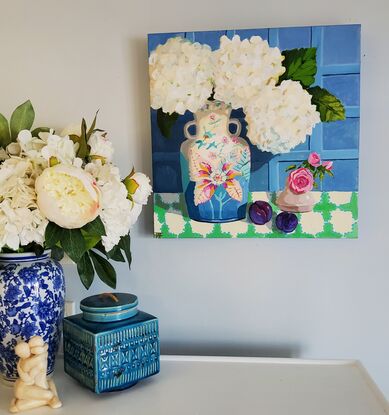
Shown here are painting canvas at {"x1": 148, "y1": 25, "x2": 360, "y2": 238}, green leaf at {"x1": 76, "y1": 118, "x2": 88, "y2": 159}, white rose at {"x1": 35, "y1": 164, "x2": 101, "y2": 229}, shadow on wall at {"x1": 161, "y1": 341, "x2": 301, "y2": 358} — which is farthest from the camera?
shadow on wall at {"x1": 161, "y1": 341, "x2": 301, "y2": 358}

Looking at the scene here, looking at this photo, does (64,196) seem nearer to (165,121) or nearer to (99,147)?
(99,147)

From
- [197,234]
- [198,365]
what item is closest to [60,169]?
[197,234]

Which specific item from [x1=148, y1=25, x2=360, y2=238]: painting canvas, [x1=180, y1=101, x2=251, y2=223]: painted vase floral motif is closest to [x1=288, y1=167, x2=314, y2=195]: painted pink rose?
[x1=148, y1=25, x2=360, y2=238]: painting canvas

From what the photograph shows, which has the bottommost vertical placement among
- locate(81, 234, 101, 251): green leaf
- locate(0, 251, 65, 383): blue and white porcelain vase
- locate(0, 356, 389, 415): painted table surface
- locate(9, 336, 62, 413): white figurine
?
locate(0, 356, 389, 415): painted table surface

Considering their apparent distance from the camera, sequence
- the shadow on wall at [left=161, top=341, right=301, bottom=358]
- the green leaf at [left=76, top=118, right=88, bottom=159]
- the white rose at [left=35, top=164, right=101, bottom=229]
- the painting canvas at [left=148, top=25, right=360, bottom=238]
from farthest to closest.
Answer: the shadow on wall at [left=161, top=341, right=301, bottom=358] → the painting canvas at [left=148, top=25, right=360, bottom=238] → the green leaf at [left=76, top=118, right=88, bottom=159] → the white rose at [left=35, top=164, right=101, bottom=229]

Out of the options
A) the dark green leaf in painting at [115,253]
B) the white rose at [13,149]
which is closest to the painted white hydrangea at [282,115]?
the dark green leaf in painting at [115,253]

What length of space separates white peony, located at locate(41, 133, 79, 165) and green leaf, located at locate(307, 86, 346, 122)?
1.78ft

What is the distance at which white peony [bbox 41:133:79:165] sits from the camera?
3.02ft

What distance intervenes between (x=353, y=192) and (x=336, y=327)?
1.08 ft

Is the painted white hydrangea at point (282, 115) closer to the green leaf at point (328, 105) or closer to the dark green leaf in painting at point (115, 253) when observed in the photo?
the green leaf at point (328, 105)

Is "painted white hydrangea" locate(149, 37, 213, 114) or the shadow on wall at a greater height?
"painted white hydrangea" locate(149, 37, 213, 114)

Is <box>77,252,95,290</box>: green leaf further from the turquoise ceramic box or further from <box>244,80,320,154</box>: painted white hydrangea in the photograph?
<box>244,80,320,154</box>: painted white hydrangea

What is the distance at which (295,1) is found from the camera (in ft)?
3.70

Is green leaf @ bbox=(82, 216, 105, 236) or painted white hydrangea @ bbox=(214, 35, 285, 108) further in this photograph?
painted white hydrangea @ bbox=(214, 35, 285, 108)
